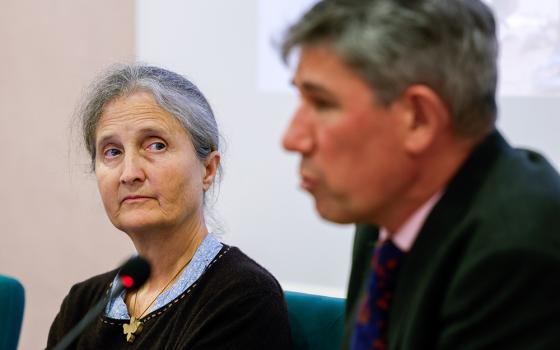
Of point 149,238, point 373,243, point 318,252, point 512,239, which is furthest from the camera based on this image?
point 318,252

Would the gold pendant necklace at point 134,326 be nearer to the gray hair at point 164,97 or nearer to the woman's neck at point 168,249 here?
the woman's neck at point 168,249

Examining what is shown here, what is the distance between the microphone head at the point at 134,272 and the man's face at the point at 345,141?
511mm

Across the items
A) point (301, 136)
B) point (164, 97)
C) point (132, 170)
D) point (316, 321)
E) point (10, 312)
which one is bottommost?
point (10, 312)

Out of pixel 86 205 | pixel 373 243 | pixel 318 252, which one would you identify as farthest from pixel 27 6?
pixel 373 243

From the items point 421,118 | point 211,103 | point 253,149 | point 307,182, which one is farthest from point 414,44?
point 211,103

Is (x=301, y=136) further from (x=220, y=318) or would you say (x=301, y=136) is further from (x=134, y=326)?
(x=134, y=326)

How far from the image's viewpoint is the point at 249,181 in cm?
312

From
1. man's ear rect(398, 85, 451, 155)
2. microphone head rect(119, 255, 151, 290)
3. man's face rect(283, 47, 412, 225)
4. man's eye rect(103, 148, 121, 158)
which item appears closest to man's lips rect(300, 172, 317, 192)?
man's face rect(283, 47, 412, 225)

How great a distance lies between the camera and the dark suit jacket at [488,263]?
1.05 m

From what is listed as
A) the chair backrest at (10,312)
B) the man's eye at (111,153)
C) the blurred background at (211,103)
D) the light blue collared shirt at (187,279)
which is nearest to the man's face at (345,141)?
the blurred background at (211,103)

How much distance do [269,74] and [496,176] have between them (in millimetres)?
1940

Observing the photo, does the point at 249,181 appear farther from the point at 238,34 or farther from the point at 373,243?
the point at 373,243

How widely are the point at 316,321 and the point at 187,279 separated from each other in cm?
32

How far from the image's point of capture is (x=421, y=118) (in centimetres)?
115
